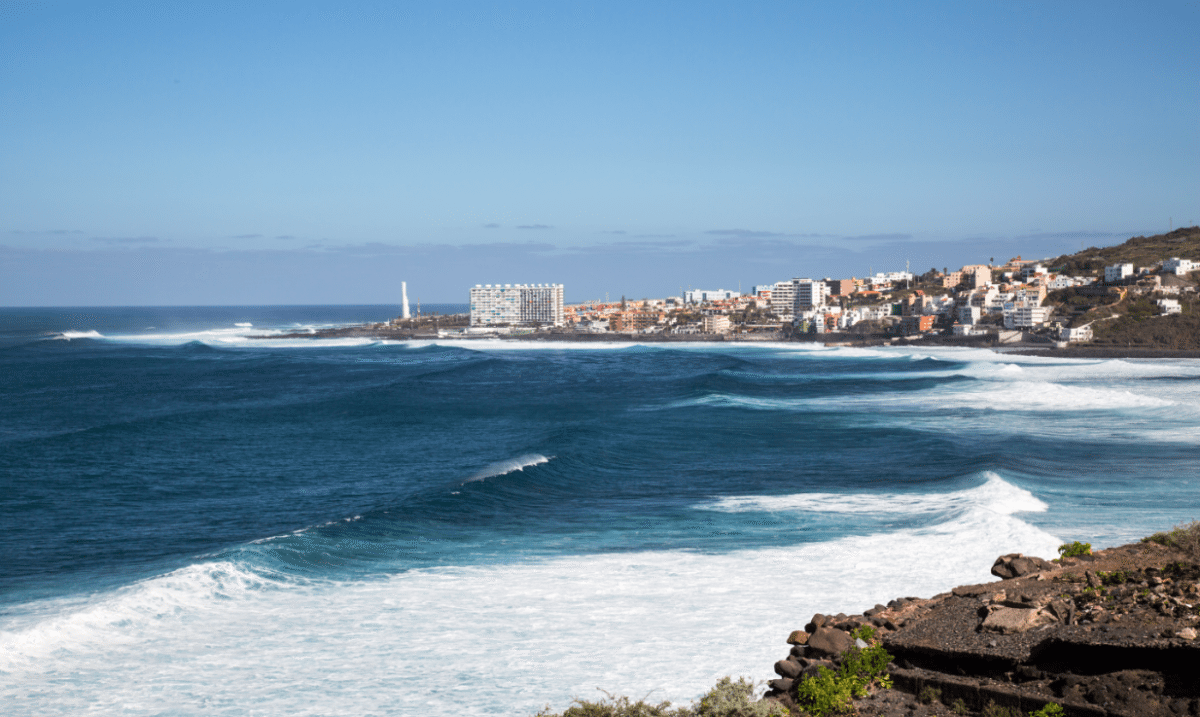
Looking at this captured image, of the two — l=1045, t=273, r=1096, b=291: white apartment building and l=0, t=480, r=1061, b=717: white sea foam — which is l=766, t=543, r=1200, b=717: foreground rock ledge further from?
l=1045, t=273, r=1096, b=291: white apartment building

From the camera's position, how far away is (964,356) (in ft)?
265

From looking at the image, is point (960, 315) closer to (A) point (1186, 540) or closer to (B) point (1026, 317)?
(B) point (1026, 317)

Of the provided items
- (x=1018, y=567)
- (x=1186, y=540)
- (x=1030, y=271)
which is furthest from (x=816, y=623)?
(x=1030, y=271)

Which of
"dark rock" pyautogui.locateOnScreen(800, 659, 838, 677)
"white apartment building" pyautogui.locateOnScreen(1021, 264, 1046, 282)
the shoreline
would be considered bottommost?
the shoreline

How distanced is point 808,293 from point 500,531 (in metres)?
175

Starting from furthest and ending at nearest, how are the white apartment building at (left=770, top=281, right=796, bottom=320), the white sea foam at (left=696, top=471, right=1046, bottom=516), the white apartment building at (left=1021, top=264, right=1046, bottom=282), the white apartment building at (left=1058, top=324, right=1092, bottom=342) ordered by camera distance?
the white apartment building at (left=770, top=281, right=796, bottom=320)
the white apartment building at (left=1021, top=264, right=1046, bottom=282)
the white apartment building at (left=1058, top=324, right=1092, bottom=342)
the white sea foam at (left=696, top=471, right=1046, bottom=516)

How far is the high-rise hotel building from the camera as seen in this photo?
618 ft

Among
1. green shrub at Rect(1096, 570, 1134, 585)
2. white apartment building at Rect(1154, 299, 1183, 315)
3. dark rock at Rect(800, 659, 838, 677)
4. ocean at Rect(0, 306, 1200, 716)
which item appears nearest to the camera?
dark rock at Rect(800, 659, 838, 677)

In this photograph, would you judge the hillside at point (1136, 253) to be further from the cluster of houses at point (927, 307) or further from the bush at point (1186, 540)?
the bush at point (1186, 540)

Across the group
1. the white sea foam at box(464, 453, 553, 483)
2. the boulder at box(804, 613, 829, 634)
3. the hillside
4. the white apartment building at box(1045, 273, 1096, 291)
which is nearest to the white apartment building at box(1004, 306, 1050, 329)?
the white apartment building at box(1045, 273, 1096, 291)

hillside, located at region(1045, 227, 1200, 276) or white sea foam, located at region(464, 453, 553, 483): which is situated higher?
hillside, located at region(1045, 227, 1200, 276)

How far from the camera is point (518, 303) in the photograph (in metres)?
194

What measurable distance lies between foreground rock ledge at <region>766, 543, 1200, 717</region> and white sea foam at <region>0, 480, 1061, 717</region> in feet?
7.89

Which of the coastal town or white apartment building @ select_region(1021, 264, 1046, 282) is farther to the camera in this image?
white apartment building @ select_region(1021, 264, 1046, 282)
